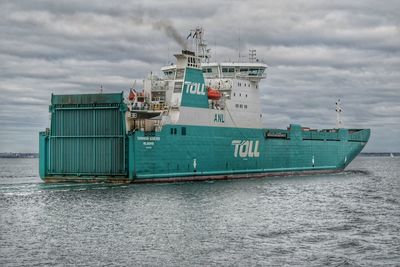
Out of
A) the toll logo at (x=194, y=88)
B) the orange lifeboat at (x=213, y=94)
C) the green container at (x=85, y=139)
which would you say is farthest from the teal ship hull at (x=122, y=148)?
the toll logo at (x=194, y=88)

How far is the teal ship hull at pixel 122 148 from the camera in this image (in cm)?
4603

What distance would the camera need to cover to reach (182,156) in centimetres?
4978

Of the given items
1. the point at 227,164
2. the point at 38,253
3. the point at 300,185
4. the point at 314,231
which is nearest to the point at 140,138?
the point at 227,164

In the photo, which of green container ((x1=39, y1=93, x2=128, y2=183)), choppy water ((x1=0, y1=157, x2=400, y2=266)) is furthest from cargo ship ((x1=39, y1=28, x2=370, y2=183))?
choppy water ((x1=0, y1=157, x2=400, y2=266))

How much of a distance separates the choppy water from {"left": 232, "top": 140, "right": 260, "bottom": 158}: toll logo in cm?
909

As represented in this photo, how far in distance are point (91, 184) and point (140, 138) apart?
5051 millimetres

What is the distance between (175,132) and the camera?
49.0 m

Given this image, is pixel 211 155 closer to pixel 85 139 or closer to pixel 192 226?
pixel 85 139

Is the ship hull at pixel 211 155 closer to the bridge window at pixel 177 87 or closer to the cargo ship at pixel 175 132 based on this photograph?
the cargo ship at pixel 175 132

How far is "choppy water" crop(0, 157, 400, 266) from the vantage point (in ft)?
73.4

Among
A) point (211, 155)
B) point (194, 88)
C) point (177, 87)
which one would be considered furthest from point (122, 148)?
point (211, 155)

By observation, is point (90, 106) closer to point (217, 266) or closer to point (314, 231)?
point (314, 231)

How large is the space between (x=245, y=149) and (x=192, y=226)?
28.8m

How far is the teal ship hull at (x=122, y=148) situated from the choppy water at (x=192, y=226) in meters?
1.88
